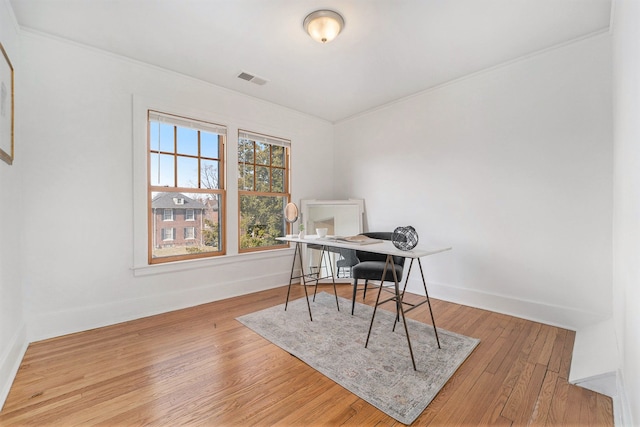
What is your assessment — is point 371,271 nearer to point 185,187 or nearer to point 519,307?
point 519,307

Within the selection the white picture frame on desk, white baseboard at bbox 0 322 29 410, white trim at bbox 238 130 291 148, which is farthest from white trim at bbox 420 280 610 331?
white baseboard at bbox 0 322 29 410

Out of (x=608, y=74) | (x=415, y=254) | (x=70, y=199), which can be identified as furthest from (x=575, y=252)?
(x=70, y=199)

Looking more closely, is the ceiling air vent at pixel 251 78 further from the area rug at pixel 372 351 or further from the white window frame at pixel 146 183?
the area rug at pixel 372 351

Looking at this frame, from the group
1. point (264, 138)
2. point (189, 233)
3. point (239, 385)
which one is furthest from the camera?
point (264, 138)

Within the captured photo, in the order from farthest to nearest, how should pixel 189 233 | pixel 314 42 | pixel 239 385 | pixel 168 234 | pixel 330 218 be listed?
1. pixel 330 218
2. pixel 189 233
3. pixel 168 234
4. pixel 314 42
5. pixel 239 385

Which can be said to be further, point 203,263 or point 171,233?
point 203,263

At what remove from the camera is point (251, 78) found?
344cm

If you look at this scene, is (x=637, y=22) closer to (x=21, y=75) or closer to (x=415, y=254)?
(x=415, y=254)

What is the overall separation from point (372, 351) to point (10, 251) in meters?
2.90

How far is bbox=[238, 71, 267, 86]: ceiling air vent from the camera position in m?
3.33

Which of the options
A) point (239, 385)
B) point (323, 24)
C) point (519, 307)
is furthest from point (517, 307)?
point (323, 24)

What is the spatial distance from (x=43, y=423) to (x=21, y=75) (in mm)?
2753

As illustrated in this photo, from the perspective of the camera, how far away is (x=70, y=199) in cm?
271

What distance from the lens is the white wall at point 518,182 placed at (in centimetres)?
263
